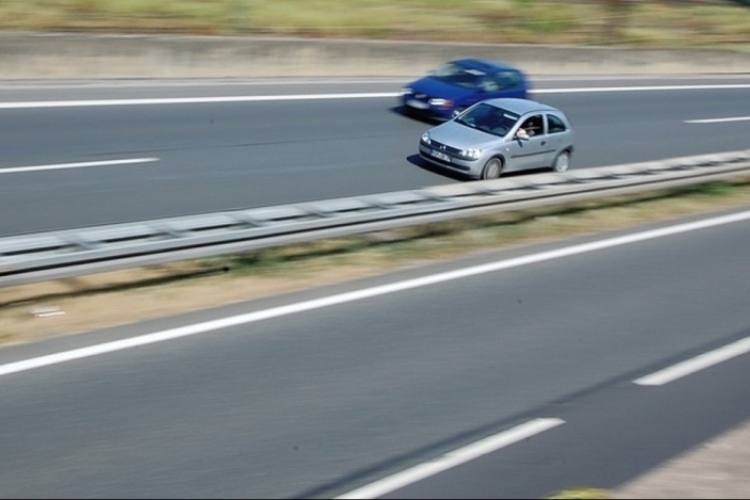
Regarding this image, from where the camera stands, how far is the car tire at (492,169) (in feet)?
63.1

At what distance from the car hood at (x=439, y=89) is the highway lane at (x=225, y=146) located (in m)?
0.70

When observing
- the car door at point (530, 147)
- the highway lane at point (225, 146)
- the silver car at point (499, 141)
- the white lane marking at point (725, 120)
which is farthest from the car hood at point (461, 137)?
the white lane marking at point (725, 120)

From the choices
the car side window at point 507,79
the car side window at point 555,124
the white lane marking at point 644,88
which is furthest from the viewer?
the white lane marking at point 644,88

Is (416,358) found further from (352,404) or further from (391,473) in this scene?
(391,473)

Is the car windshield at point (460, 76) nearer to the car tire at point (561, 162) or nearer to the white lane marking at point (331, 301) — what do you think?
the car tire at point (561, 162)

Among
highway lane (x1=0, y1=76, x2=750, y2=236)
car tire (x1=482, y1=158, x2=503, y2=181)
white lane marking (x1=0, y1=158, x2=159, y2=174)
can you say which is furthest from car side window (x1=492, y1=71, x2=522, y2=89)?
white lane marking (x1=0, y1=158, x2=159, y2=174)

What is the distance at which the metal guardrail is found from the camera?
33.4 ft

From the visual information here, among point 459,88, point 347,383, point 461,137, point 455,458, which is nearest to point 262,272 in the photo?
point 347,383

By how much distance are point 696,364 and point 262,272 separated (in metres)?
4.59

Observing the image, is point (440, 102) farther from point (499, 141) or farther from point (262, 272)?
point (262, 272)

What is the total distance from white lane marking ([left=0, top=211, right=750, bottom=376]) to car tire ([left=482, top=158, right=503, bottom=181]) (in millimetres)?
3836

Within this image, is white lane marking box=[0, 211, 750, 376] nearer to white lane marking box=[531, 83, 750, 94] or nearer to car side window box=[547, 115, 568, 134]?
car side window box=[547, 115, 568, 134]

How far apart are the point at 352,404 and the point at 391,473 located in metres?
1.30

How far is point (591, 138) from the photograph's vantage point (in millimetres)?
24422
